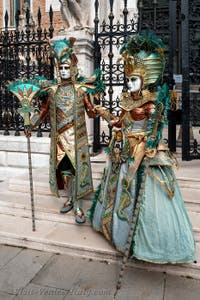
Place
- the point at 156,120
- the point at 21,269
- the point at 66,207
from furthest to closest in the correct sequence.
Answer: the point at 66,207 → the point at 21,269 → the point at 156,120

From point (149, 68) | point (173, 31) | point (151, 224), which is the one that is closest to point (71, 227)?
point (151, 224)

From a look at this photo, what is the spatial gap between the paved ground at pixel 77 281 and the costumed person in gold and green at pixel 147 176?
25cm

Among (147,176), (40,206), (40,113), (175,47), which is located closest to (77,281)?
(147,176)

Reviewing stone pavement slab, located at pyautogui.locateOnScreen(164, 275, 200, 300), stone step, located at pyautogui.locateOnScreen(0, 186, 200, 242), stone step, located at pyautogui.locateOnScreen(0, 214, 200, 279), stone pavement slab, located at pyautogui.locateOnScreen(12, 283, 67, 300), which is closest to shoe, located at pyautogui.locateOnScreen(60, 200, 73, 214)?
stone step, located at pyautogui.locateOnScreen(0, 186, 200, 242)

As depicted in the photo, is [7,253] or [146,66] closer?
[146,66]

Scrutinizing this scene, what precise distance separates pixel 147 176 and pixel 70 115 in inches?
51.8

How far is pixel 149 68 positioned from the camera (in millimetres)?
2895

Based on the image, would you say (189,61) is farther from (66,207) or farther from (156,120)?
(66,207)

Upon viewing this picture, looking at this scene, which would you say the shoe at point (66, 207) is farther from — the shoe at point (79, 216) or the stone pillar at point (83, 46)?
the stone pillar at point (83, 46)

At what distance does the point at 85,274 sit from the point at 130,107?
5.78 ft

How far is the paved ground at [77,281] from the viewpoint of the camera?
2709 mm

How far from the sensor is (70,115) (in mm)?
3672

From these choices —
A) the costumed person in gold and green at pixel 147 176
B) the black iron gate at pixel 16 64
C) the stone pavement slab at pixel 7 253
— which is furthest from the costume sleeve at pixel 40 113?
the black iron gate at pixel 16 64

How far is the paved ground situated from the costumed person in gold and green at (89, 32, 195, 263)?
0.25 metres
